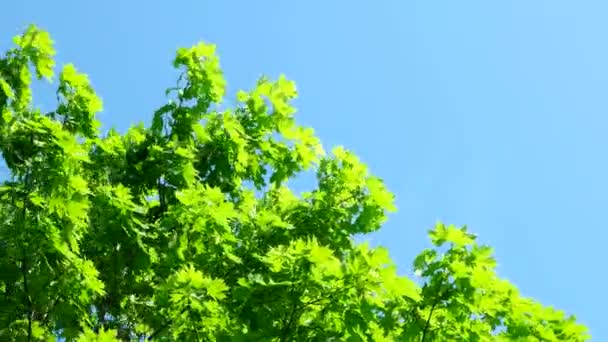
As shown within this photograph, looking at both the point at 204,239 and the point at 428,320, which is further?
the point at 204,239

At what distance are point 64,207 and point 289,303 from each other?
2.71m

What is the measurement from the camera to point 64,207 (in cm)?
930

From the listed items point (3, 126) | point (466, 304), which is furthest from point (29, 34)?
point (466, 304)

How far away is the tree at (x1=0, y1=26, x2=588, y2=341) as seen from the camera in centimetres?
919

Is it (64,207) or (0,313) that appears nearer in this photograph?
(64,207)

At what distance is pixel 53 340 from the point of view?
34.5ft

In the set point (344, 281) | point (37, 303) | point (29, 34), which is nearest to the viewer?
point (344, 281)

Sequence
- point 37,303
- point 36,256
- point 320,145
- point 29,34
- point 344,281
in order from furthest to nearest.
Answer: point 320,145, point 29,34, point 37,303, point 36,256, point 344,281

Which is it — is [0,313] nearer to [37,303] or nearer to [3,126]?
[37,303]

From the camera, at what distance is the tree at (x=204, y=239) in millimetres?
9188

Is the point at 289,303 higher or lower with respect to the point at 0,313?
higher

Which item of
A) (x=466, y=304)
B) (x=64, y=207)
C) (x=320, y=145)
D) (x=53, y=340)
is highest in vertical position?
(x=320, y=145)

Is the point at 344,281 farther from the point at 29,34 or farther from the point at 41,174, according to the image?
the point at 29,34

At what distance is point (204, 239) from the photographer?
36.1 feet
